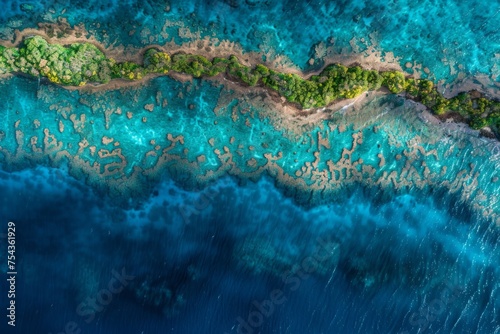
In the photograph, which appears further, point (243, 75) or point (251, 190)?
point (251, 190)

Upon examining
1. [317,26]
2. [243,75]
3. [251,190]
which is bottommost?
[251,190]

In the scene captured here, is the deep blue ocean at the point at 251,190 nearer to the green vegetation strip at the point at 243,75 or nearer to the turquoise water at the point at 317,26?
the turquoise water at the point at 317,26

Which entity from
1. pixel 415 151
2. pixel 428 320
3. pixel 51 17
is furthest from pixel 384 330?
pixel 51 17

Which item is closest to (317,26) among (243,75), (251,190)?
(243,75)

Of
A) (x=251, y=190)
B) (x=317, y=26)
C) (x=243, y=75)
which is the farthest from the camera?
(x=251, y=190)

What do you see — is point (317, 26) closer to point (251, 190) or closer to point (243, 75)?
point (243, 75)

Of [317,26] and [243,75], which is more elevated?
[317,26]

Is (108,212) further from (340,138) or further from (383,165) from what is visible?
(383,165)

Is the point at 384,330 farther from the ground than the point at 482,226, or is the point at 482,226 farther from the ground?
the point at 482,226

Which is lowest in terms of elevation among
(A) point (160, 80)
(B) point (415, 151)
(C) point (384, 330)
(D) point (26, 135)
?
(C) point (384, 330)
